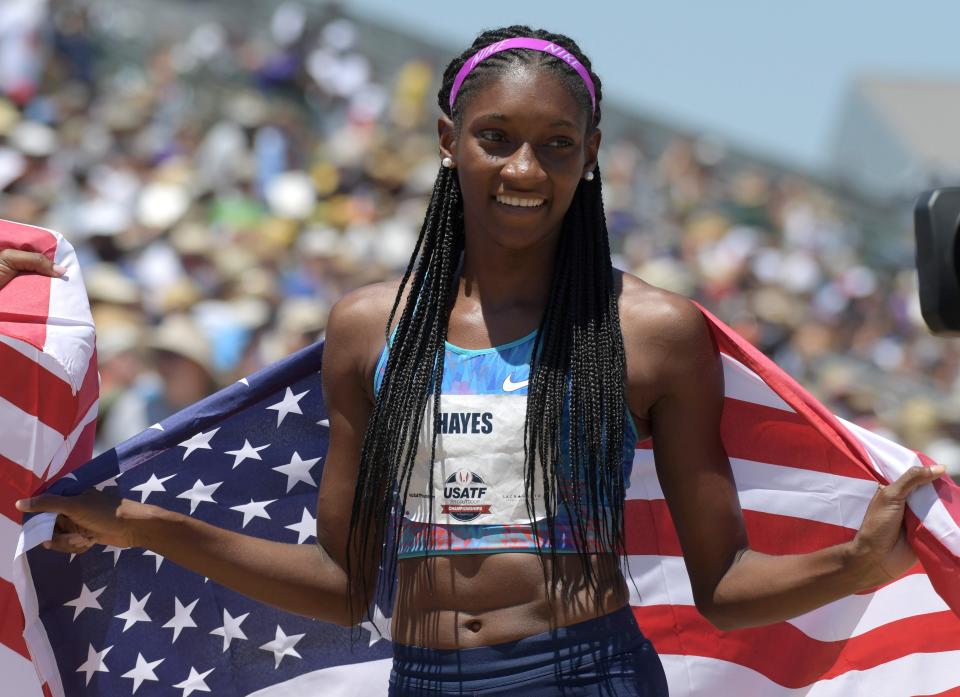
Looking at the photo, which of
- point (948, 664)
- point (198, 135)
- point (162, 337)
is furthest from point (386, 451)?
point (198, 135)

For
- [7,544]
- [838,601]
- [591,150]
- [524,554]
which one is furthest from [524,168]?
[7,544]

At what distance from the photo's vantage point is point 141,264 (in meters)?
9.49

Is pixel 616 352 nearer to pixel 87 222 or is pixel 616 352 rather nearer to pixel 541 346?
pixel 541 346

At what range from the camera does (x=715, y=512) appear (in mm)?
2791

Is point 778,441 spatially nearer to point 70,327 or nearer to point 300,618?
point 300,618

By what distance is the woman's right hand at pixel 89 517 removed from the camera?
303 centimetres

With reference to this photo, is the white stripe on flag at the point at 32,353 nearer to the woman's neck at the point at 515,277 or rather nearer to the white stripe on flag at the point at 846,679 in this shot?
the woman's neck at the point at 515,277

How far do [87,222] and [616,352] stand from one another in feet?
24.9

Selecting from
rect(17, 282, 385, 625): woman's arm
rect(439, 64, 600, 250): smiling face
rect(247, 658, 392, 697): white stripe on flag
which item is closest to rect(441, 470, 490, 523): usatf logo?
rect(17, 282, 385, 625): woman's arm

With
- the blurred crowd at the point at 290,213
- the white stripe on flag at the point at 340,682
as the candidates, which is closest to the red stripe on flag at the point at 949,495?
the white stripe on flag at the point at 340,682

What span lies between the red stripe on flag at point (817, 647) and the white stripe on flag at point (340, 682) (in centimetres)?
69

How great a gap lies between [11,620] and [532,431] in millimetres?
1367

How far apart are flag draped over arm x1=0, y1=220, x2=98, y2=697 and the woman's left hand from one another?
1654mm

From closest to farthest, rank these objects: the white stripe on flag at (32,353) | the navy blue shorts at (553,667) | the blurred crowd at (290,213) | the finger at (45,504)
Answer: the navy blue shorts at (553,667)
the finger at (45,504)
the white stripe on flag at (32,353)
the blurred crowd at (290,213)
